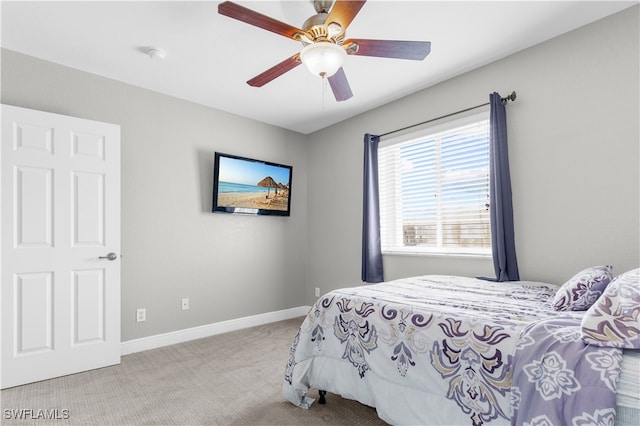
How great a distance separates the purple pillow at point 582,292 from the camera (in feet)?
5.36

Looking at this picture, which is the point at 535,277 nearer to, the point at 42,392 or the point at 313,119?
the point at 313,119

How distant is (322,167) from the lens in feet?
14.8

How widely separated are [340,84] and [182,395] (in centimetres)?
246

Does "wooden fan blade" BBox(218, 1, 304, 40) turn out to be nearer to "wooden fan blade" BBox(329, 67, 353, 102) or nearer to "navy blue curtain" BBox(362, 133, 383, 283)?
"wooden fan blade" BBox(329, 67, 353, 102)

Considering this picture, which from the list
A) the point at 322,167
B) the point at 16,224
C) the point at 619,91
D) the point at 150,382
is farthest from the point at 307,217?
the point at 619,91

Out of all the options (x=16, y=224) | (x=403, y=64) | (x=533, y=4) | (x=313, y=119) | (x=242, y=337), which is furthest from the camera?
(x=313, y=119)

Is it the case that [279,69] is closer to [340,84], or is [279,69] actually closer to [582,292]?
[340,84]

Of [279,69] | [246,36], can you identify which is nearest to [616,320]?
[279,69]

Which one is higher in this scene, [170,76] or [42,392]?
[170,76]

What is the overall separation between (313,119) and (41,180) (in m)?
2.82

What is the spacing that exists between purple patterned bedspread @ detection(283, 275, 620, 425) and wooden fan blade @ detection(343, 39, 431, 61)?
147 cm

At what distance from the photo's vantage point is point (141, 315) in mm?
3207

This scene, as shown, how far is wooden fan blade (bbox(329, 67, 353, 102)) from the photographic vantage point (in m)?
2.26

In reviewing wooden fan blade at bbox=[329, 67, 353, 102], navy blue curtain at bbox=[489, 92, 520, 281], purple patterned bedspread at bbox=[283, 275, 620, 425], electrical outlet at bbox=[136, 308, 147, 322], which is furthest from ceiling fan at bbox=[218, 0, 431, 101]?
electrical outlet at bbox=[136, 308, 147, 322]
